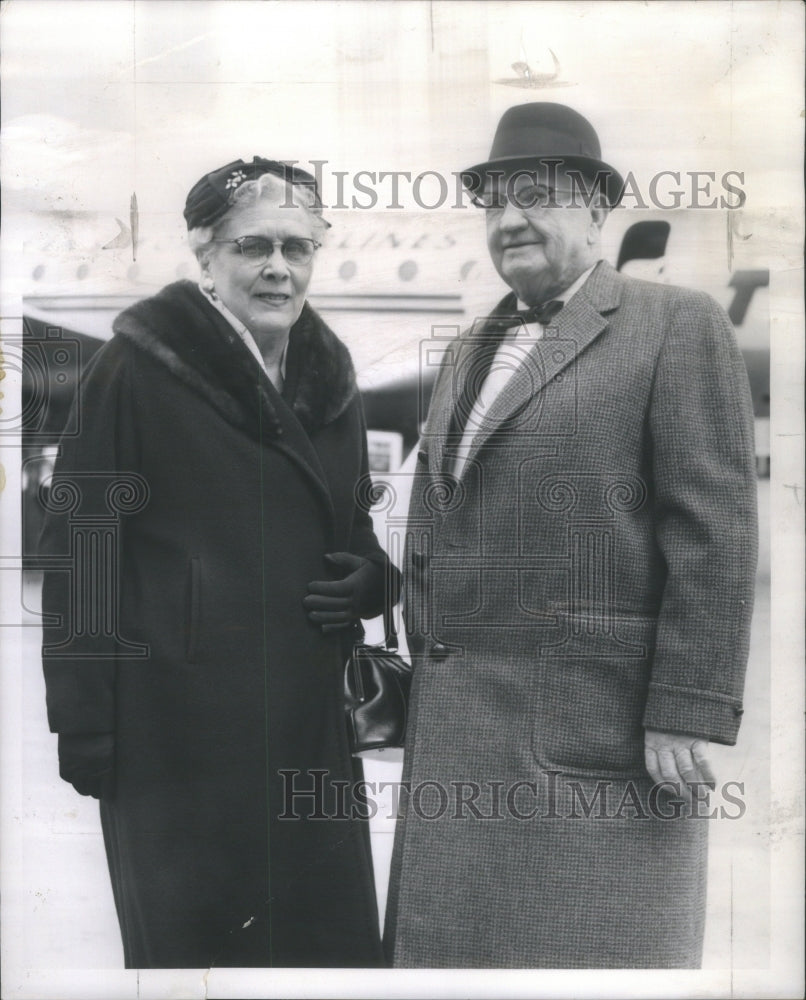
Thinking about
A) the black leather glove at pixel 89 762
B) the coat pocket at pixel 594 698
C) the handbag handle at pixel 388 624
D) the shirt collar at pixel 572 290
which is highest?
the shirt collar at pixel 572 290

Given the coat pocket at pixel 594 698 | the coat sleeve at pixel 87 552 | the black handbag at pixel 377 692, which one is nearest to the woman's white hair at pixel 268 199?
the coat sleeve at pixel 87 552

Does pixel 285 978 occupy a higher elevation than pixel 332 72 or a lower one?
lower

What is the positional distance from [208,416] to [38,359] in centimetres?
49

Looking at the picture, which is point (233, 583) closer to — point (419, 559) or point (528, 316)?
point (419, 559)

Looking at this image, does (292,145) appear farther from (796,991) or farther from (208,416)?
(796,991)

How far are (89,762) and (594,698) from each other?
1.30m

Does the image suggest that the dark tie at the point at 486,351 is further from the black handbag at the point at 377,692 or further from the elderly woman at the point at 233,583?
the black handbag at the point at 377,692

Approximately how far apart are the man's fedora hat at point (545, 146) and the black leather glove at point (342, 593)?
100 centimetres

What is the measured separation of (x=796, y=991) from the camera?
3262mm

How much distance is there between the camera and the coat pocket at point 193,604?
3102mm

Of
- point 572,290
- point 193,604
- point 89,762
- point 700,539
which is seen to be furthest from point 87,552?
point 700,539

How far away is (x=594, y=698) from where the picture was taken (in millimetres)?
3039

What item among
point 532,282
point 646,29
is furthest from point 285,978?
point 646,29

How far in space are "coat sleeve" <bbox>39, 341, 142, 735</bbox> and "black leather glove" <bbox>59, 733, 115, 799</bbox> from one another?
0.09ft
